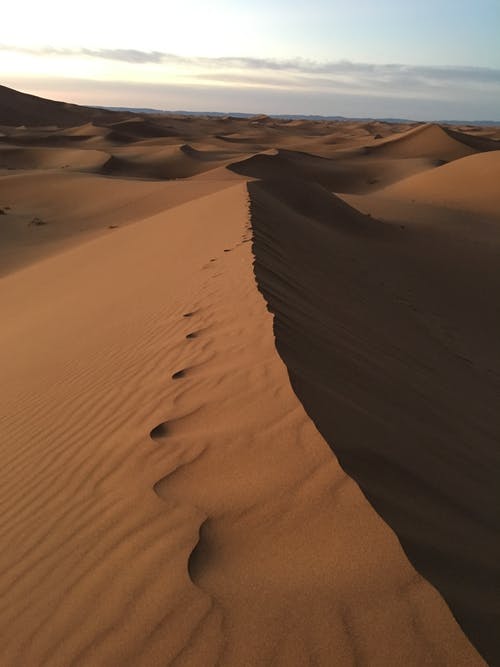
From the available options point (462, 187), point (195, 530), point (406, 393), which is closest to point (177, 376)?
point (406, 393)

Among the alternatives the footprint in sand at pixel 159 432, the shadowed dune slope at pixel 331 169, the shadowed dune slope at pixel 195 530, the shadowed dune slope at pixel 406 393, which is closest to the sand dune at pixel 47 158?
the shadowed dune slope at pixel 331 169

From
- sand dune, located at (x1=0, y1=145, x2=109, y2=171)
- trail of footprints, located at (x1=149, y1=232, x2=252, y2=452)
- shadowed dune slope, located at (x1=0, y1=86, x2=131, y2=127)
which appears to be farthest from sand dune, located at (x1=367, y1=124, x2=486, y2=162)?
trail of footprints, located at (x1=149, y1=232, x2=252, y2=452)

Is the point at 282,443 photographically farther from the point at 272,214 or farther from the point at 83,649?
the point at 272,214

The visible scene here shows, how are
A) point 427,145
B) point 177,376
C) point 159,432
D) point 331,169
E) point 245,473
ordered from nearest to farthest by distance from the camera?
point 245,473 → point 159,432 → point 177,376 → point 331,169 → point 427,145

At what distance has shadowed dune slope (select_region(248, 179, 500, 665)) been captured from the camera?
213 cm

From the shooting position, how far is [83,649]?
1887mm

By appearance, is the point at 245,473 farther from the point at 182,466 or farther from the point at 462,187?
the point at 462,187

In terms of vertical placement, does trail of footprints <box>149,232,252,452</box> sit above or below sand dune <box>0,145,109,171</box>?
above

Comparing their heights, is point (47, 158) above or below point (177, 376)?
below

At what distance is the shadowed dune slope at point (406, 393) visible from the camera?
6.98 ft

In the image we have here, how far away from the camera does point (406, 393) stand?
420 centimetres

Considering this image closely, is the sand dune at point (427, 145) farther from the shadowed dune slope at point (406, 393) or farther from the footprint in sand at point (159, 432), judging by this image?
the footprint in sand at point (159, 432)

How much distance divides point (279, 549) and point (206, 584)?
277 millimetres

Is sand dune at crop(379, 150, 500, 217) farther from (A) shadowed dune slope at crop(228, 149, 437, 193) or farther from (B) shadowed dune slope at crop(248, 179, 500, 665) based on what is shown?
(B) shadowed dune slope at crop(248, 179, 500, 665)
